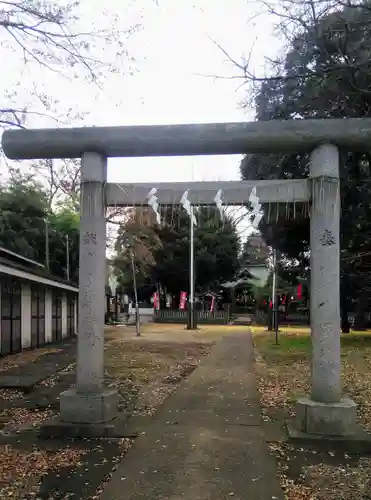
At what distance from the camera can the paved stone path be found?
484 centimetres

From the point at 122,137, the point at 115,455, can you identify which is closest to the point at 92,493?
the point at 115,455

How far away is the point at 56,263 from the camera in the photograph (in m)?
38.2

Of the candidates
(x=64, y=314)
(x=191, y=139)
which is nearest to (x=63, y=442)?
(x=191, y=139)

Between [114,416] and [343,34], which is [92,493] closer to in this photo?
[114,416]

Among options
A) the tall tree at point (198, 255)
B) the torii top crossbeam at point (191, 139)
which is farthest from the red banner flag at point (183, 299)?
the torii top crossbeam at point (191, 139)

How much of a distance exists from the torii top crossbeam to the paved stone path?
12.4 feet

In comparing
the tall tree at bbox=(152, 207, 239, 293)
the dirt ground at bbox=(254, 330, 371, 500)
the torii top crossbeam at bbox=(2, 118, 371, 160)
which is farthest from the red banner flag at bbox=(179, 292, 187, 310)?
the torii top crossbeam at bbox=(2, 118, 371, 160)

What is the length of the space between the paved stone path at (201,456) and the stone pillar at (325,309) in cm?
83

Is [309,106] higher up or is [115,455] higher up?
[309,106]

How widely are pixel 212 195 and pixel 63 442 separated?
12.1ft

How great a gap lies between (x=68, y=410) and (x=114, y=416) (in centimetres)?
69

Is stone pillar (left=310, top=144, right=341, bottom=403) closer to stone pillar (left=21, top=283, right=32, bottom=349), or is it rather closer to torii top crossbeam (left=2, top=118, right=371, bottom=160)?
torii top crossbeam (left=2, top=118, right=371, bottom=160)

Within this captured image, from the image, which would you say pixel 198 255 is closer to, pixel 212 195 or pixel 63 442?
pixel 212 195

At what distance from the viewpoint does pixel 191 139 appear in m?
7.07
